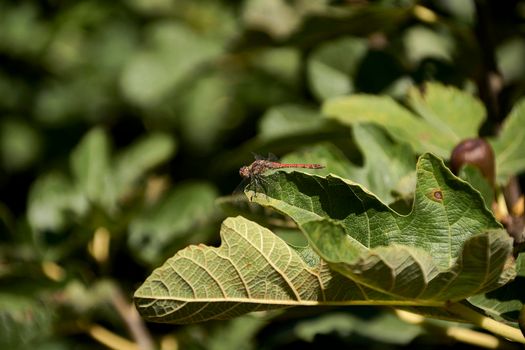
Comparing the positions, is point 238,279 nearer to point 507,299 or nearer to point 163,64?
point 507,299

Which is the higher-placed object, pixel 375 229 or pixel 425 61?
pixel 425 61

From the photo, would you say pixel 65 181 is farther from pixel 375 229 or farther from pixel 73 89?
pixel 375 229

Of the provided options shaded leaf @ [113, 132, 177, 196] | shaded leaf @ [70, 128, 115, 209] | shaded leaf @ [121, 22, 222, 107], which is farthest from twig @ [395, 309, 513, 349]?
shaded leaf @ [121, 22, 222, 107]

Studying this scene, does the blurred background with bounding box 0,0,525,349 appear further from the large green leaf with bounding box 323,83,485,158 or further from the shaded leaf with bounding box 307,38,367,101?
the large green leaf with bounding box 323,83,485,158

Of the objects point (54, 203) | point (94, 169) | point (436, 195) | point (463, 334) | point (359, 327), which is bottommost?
point (359, 327)

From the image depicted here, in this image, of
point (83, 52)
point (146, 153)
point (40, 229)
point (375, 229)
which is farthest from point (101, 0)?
point (375, 229)

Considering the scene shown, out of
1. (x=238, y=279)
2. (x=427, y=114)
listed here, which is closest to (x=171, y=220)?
(x=427, y=114)

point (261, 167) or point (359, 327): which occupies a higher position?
point (261, 167)
